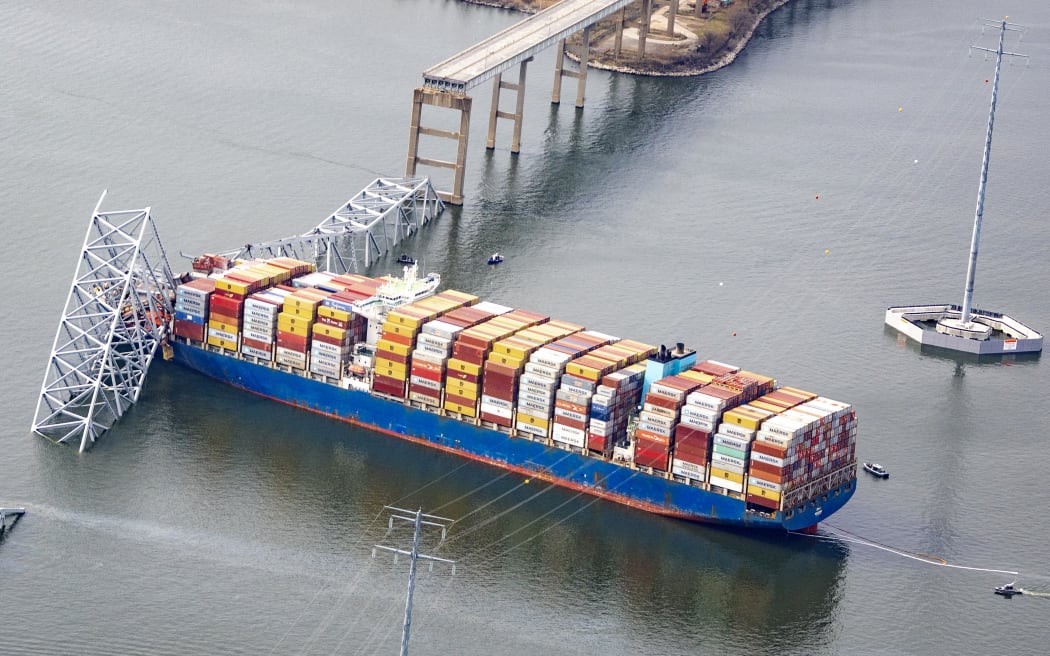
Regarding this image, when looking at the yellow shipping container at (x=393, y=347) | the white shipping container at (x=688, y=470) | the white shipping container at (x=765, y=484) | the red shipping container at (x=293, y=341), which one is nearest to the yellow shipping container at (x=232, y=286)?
the red shipping container at (x=293, y=341)

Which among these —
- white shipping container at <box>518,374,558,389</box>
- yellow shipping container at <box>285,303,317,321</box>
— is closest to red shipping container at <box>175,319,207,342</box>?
yellow shipping container at <box>285,303,317,321</box>

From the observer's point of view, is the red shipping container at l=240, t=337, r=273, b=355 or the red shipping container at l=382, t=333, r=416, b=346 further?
the red shipping container at l=240, t=337, r=273, b=355

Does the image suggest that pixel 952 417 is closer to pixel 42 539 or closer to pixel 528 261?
pixel 528 261

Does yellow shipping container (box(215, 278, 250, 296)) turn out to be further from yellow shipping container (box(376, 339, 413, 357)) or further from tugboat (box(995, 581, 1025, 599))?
tugboat (box(995, 581, 1025, 599))

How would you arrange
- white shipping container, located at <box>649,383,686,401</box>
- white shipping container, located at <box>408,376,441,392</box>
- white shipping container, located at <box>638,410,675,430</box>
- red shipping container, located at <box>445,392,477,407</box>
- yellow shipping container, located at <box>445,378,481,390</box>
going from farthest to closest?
white shipping container, located at <box>408,376,441,392</box>
red shipping container, located at <box>445,392,477,407</box>
yellow shipping container, located at <box>445,378,481,390</box>
white shipping container, located at <box>649,383,686,401</box>
white shipping container, located at <box>638,410,675,430</box>

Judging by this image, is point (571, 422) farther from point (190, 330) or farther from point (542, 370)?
point (190, 330)

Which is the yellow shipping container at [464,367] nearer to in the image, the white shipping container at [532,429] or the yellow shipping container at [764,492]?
the white shipping container at [532,429]
